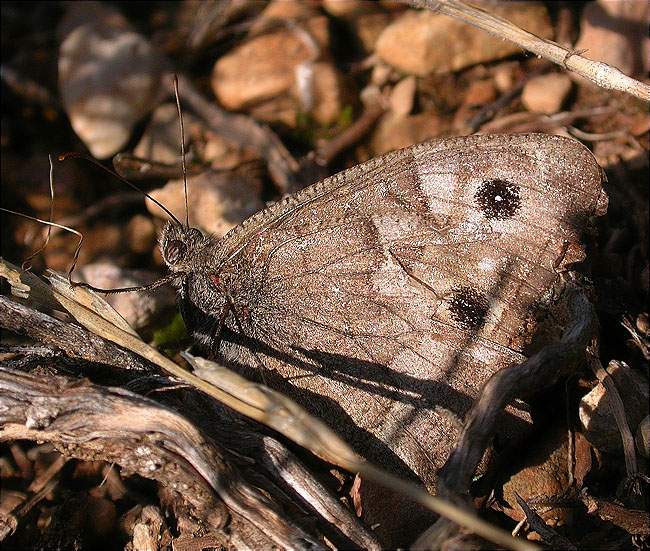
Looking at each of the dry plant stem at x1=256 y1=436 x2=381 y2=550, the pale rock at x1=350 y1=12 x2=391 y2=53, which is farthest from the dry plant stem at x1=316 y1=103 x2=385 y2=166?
the dry plant stem at x1=256 y1=436 x2=381 y2=550

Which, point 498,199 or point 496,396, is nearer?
point 496,396

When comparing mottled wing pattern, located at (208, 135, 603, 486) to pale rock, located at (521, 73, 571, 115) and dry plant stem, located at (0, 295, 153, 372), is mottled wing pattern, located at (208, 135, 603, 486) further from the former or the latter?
pale rock, located at (521, 73, 571, 115)

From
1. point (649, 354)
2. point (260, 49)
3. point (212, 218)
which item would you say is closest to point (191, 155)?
point (212, 218)

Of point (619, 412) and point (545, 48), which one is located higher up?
point (545, 48)

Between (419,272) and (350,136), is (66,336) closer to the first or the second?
(419,272)

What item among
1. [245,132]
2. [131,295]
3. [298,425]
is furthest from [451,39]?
[298,425]

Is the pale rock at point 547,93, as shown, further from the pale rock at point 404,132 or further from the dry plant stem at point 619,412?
the dry plant stem at point 619,412
